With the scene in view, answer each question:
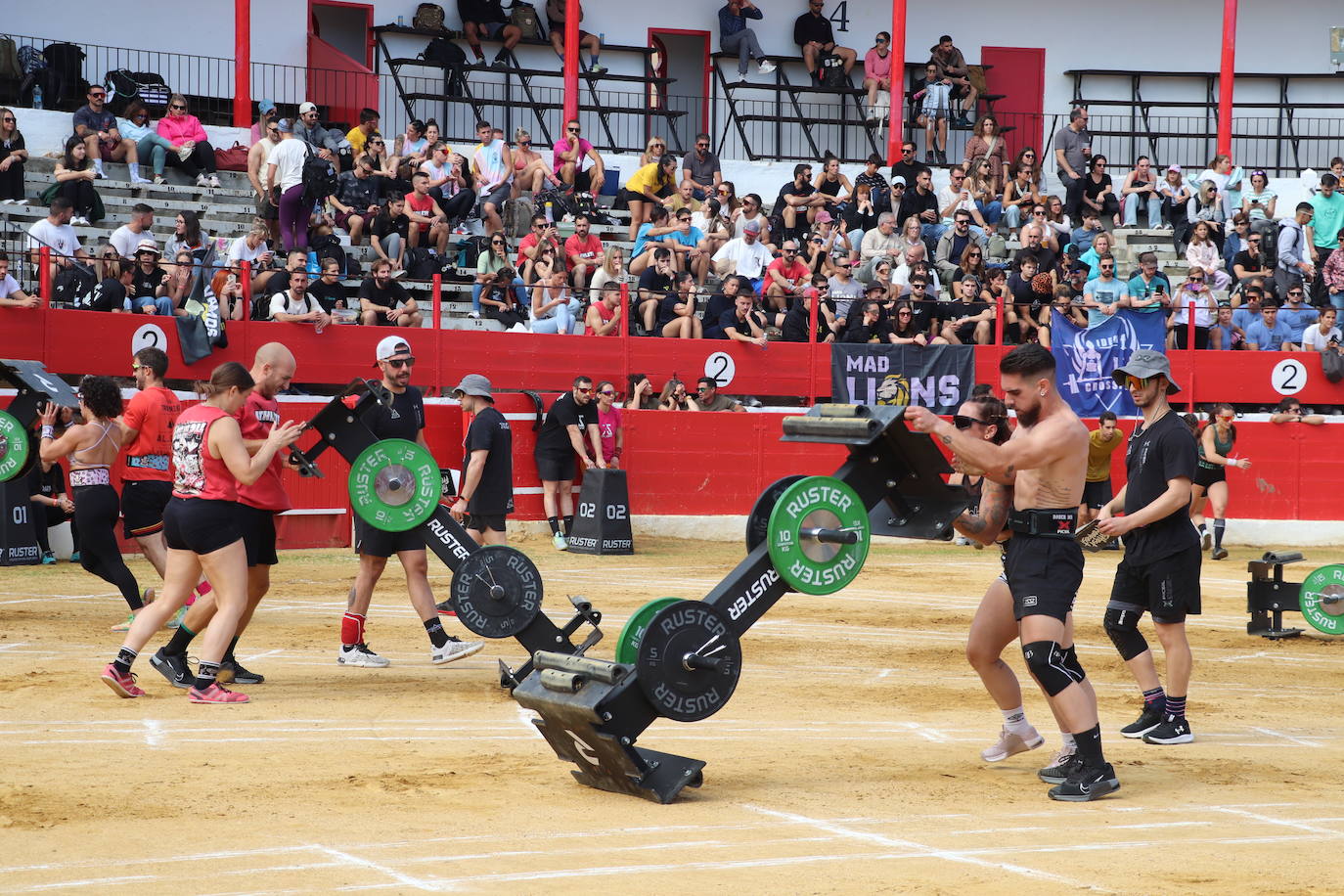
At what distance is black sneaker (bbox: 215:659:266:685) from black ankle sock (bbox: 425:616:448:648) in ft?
3.52

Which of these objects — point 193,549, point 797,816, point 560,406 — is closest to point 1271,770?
point 797,816

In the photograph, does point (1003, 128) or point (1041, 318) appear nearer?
point (1041, 318)

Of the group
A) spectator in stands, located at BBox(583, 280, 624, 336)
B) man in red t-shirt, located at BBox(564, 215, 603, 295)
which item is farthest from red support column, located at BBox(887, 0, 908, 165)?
spectator in stands, located at BBox(583, 280, 624, 336)

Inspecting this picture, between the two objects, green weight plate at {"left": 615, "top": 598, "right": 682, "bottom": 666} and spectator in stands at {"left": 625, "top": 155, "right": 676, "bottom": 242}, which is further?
spectator in stands at {"left": 625, "top": 155, "right": 676, "bottom": 242}

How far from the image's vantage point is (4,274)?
52.3 ft

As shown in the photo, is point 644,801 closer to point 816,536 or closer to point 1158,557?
point 816,536

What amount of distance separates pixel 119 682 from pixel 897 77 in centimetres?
2121

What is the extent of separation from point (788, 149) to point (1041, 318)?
861 cm

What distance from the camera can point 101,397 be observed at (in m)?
10.7

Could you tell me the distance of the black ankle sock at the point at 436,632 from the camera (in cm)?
995

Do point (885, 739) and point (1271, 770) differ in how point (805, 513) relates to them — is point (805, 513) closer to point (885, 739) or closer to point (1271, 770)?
point (885, 739)

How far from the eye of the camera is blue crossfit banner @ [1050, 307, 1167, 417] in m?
21.0

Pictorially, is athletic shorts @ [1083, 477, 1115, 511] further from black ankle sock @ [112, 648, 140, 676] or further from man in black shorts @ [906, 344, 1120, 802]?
black ankle sock @ [112, 648, 140, 676]

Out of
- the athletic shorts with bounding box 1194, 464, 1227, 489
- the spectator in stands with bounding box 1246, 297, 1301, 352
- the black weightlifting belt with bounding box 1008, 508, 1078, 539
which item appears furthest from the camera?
the spectator in stands with bounding box 1246, 297, 1301, 352
